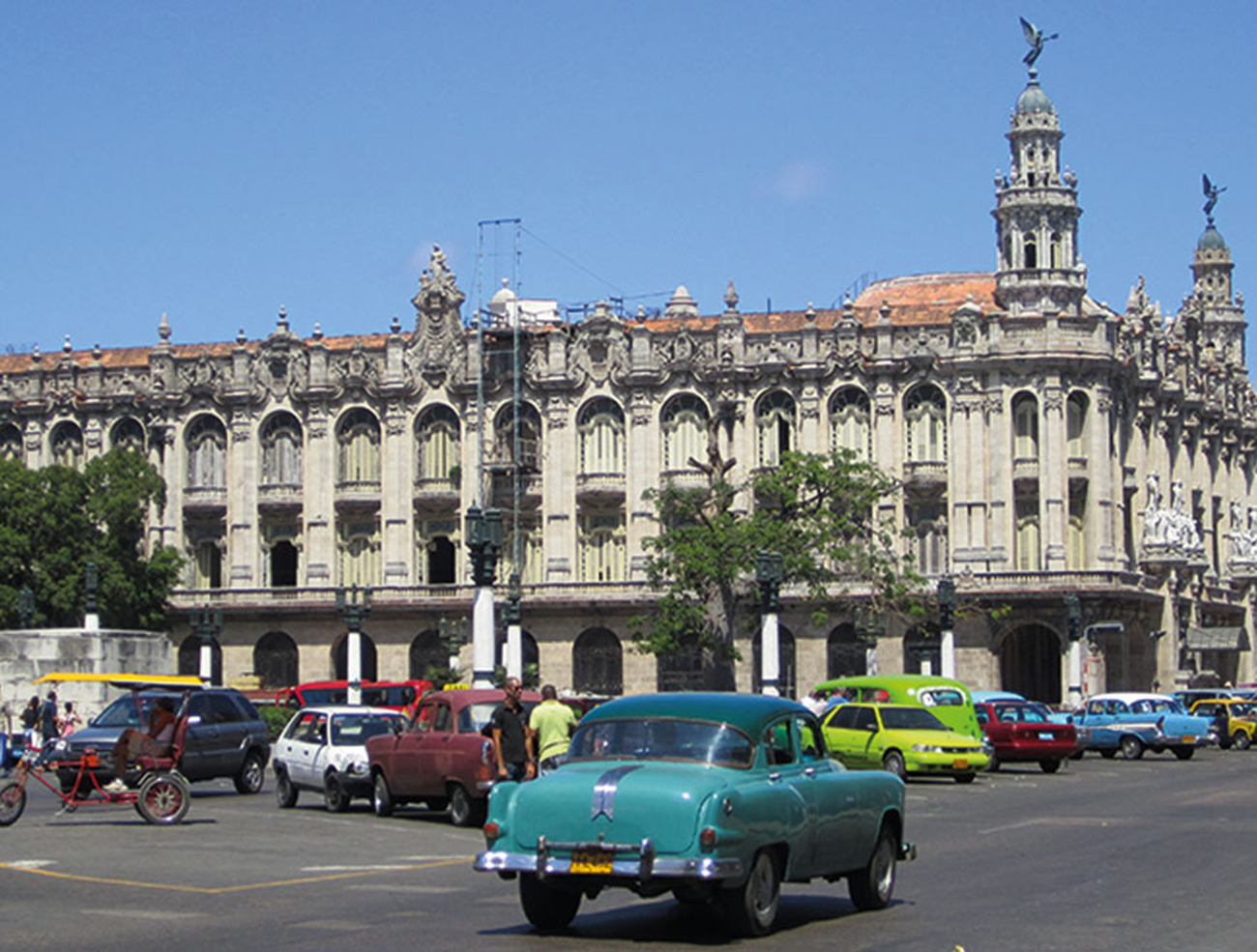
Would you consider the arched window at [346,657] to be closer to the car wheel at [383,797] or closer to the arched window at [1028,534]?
the arched window at [1028,534]

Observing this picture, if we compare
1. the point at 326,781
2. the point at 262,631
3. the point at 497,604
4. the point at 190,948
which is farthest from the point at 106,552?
the point at 190,948

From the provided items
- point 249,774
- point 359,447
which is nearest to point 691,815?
point 249,774

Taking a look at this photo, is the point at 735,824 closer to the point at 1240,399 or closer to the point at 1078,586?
the point at 1078,586

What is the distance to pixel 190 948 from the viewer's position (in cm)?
1532

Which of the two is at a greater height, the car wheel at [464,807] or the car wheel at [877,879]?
the car wheel at [877,879]

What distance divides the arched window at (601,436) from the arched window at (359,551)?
8875 mm

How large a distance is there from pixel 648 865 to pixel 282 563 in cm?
6845

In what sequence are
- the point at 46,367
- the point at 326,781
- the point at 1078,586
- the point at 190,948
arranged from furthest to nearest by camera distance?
the point at 46,367 → the point at 1078,586 → the point at 326,781 → the point at 190,948

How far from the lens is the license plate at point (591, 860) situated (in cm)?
1527

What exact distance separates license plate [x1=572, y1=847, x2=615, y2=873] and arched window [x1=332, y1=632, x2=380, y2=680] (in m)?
65.5

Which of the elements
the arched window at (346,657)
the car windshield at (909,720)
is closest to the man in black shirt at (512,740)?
the car windshield at (909,720)

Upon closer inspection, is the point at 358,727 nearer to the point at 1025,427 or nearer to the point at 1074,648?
the point at 1074,648

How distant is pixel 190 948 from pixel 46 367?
7334 centimetres

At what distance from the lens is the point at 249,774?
113 feet
